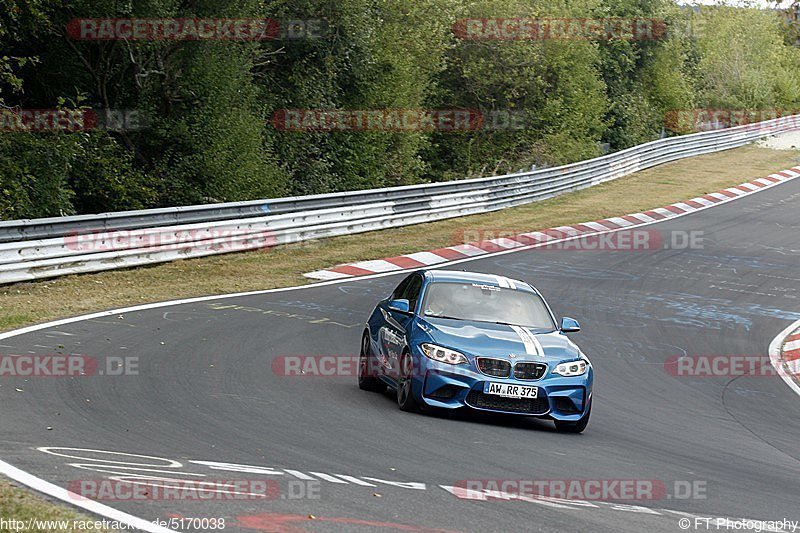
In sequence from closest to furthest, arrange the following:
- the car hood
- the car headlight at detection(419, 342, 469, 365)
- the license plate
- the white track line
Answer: the white track line → the license plate → the car headlight at detection(419, 342, 469, 365) → the car hood

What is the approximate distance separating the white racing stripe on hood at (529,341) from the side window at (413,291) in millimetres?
1095

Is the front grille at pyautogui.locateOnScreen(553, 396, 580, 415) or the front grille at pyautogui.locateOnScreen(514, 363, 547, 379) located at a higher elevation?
the front grille at pyautogui.locateOnScreen(514, 363, 547, 379)

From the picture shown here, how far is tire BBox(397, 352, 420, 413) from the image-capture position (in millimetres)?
9973

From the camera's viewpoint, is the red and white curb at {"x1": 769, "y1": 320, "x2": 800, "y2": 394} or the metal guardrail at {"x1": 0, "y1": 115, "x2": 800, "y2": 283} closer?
the red and white curb at {"x1": 769, "y1": 320, "x2": 800, "y2": 394}

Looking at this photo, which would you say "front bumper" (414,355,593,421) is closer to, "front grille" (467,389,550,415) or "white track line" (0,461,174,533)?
"front grille" (467,389,550,415)

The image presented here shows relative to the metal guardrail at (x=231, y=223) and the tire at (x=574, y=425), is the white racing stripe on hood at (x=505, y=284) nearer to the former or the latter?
the tire at (x=574, y=425)

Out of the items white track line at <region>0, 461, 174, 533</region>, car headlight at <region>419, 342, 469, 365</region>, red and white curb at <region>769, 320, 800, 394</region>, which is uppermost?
white track line at <region>0, 461, 174, 533</region>

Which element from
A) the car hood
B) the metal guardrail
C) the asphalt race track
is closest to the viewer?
the asphalt race track

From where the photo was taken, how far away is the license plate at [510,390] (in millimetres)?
9766

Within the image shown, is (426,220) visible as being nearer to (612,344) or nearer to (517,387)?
(612,344)

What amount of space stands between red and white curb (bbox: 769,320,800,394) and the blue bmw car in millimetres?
4948

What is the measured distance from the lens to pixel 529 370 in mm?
9922

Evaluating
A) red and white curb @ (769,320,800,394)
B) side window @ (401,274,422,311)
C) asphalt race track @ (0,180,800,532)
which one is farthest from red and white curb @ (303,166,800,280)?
side window @ (401,274,422,311)

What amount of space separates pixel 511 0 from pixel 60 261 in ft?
92.1
